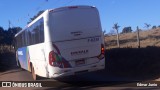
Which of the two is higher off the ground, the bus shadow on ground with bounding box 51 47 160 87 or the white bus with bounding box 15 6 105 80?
the white bus with bounding box 15 6 105 80

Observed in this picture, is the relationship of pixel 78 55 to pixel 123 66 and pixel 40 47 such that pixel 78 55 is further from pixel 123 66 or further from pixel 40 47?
pixel 123 66

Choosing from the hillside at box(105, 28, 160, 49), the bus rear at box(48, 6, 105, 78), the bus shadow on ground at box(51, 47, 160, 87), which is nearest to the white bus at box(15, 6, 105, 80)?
the bus rear at box(48, 6, 105, 78)

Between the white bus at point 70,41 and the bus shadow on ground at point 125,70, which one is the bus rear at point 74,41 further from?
the bus shadow on ground at point 125,70

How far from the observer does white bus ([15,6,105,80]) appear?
47.9 ft

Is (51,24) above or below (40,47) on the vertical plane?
above

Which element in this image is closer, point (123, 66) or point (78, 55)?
point (78, 55)

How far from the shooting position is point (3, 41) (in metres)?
76.2

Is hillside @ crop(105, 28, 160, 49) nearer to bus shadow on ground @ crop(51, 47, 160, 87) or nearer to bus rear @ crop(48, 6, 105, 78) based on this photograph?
bus shadow on ground @ crop(51, 47, 160, 87)

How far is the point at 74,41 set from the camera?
49.1 ft

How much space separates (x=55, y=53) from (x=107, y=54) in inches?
478

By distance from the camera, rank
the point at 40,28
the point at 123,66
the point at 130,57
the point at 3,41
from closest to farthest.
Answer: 1. the point at 40,28
2. the point at 123,66
3. the point at 130,57
4. the point at 3,41

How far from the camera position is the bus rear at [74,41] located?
47.9 feet

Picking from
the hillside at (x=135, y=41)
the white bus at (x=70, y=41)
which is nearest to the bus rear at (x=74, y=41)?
the white bus at (x=70, y=41)

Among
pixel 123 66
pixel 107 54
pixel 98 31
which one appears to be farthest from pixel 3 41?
pixel 98 31
